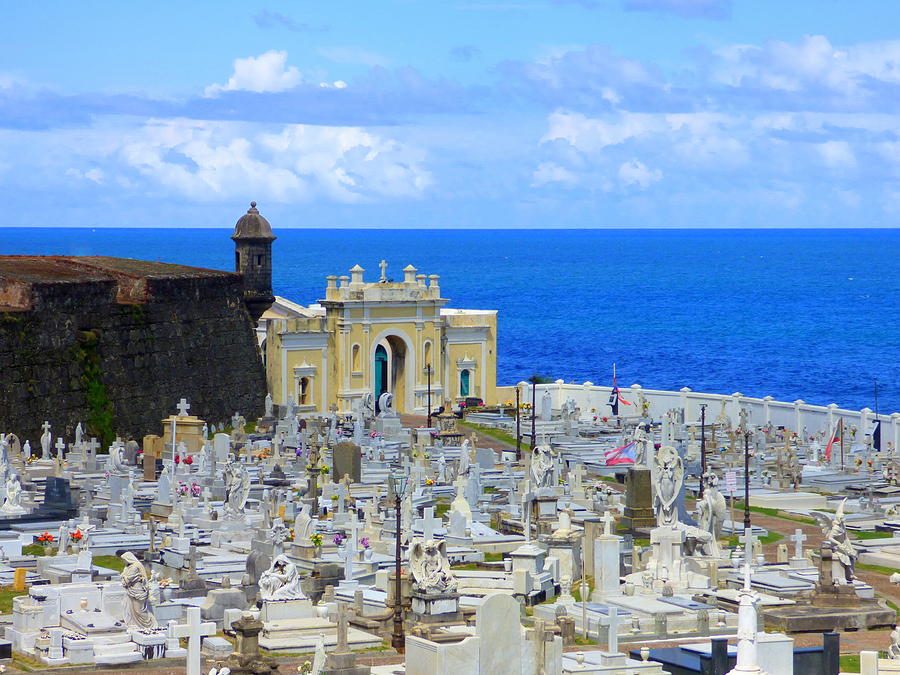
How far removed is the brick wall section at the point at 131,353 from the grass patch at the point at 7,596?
18.8 m

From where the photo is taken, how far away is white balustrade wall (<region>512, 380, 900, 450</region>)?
161 ft

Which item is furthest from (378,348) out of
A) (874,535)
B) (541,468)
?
(874,535)

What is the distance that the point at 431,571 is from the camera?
23656 mm

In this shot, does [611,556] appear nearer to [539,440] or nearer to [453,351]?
[539,440]

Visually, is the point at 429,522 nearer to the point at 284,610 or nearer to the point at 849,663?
the point at 284,610

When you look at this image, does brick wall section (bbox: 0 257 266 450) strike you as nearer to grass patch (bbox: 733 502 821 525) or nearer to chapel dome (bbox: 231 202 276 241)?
chapel dome (bbox: 231 202 276 241)

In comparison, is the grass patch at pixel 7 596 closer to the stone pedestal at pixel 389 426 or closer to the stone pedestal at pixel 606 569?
the stone pedestal at pixel 606 569

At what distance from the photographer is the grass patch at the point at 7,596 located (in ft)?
82.7

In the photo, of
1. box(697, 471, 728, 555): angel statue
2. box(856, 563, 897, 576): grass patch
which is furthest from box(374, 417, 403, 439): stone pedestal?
box(856, 563, 897, 576): grass patch

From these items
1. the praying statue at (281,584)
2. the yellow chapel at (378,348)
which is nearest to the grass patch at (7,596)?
the praying statue at (281,584)

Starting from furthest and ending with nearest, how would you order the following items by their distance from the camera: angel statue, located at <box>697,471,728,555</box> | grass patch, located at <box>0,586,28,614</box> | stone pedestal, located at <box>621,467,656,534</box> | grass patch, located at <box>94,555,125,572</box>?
stone pedestal, located at <box>621,467,656,534</box> → angel statue, located at <box>697,471,728,555</box> → grass patch, located at <box>94,555,125,572</box> → grass patch, located at <box>0,586,28,614</box>

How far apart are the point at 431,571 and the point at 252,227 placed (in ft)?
121

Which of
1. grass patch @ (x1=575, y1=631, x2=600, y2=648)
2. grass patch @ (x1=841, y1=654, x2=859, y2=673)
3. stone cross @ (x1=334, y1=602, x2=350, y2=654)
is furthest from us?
grass patch @ (x1=575, y1=631, x2=600, y2=648)

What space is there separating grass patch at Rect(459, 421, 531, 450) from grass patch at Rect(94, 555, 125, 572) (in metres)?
19.7
